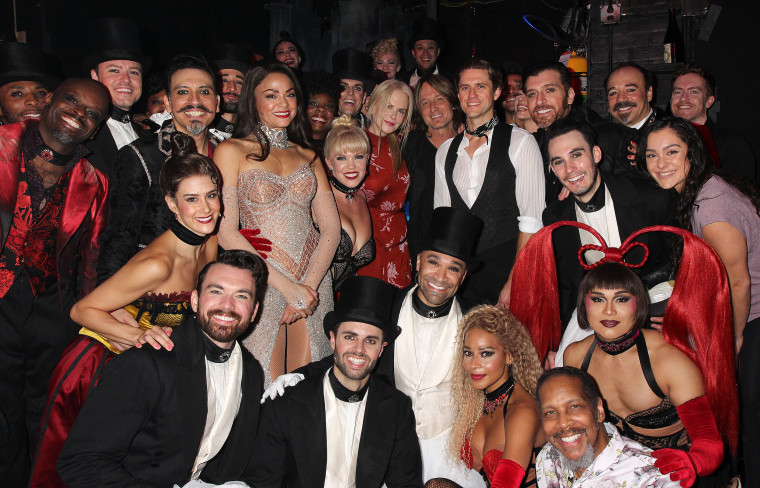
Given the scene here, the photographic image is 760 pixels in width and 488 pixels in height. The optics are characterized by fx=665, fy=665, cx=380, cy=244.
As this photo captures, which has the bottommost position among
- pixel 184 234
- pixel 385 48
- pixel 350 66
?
pixel 184 234

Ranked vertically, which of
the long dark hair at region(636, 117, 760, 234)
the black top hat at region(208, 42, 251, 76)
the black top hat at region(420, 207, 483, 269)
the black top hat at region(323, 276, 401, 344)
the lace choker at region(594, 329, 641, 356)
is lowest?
the lace choker at region(594, 329, 641, 356)

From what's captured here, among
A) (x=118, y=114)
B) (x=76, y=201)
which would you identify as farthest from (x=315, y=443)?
(x=118, y=114)

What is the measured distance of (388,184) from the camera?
4.73 metres

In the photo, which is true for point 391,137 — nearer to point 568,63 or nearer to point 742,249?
point 742,249

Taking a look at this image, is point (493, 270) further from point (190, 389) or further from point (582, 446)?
point (190, 389)

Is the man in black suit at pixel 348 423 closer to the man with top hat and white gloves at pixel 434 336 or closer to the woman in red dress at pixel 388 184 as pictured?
the man with top hat and white gloves at pixel 434 336

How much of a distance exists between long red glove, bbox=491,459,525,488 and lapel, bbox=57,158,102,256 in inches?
96.8

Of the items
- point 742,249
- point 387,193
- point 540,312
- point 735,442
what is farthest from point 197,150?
point 735,442

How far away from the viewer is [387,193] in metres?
4.73

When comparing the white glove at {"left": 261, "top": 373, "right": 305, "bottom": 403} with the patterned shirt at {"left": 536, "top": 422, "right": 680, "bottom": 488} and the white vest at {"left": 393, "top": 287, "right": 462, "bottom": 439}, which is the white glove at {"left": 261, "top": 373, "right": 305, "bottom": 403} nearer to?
the white vest at {"left": 393, "top": 287, "right": 462, "bottom": 439}

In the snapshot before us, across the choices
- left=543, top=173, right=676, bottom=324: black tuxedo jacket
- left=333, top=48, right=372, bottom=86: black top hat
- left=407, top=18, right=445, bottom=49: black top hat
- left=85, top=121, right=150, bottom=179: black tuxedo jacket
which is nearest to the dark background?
left=85, top=121, right=150, bottom=179: black tuxedo jacket

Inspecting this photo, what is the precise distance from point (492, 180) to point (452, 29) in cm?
733

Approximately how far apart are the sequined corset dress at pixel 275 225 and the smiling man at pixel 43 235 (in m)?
0.79

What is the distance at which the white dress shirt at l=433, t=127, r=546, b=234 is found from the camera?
4.21 meters
